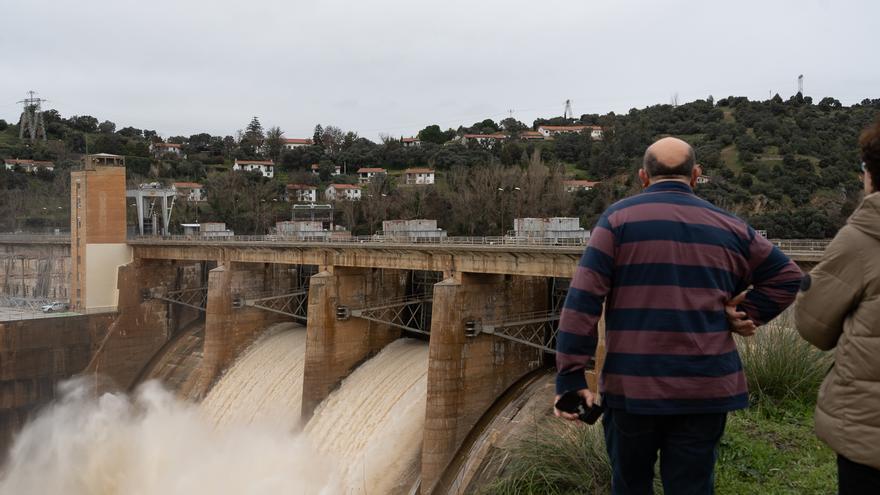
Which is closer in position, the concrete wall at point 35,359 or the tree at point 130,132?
the concrete wall at point 35,359

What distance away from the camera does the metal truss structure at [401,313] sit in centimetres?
2522

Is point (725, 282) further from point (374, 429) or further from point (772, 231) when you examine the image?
point (772, 231)

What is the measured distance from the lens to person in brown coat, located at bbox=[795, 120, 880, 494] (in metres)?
3.32

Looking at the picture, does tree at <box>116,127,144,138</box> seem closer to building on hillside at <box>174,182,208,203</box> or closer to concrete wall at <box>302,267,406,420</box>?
building on hillside at <box>174,182,208,203</box>

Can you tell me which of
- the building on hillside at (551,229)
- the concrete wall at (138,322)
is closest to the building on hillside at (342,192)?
the concrete wall at (138,322)

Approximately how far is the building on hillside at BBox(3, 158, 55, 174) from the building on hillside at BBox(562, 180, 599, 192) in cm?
5765

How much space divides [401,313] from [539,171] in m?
29.2

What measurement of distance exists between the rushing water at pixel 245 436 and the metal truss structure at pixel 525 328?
8.66 ft

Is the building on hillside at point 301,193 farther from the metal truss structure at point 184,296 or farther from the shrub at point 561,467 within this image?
the shrub at point 561,467

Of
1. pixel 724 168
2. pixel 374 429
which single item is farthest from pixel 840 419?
pixel 724 168

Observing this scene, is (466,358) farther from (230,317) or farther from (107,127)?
(107,127)

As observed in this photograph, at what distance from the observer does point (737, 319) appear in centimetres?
401

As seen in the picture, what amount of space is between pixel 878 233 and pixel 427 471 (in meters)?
16.6

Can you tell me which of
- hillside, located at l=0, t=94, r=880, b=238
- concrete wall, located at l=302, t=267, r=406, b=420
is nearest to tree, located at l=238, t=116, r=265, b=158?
hillside, located at l=0, t=94, r=880, b=238
